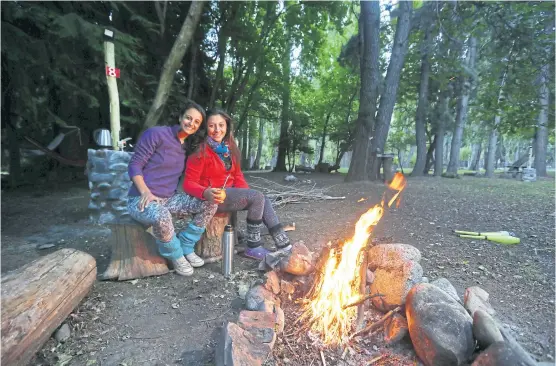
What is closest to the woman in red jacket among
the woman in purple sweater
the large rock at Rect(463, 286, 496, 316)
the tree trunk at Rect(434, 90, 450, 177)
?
the woman in purple sweater

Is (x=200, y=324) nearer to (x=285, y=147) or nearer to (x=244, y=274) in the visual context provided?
(x=244, y=274)

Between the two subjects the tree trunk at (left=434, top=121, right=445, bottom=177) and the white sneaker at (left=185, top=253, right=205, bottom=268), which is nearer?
the white sneaker at (left=185, top=253, right=205, bottom=268)

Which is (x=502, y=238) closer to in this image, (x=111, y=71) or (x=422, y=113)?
(x=111, y=71)

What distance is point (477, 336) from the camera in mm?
1698

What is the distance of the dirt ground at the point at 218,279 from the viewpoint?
1.96 m

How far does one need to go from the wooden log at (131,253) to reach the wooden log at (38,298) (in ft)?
1.26

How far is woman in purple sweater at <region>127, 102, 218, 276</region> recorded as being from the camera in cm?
278

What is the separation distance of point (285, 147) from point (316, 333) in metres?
15.4

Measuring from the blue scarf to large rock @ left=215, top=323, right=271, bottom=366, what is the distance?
1.95m

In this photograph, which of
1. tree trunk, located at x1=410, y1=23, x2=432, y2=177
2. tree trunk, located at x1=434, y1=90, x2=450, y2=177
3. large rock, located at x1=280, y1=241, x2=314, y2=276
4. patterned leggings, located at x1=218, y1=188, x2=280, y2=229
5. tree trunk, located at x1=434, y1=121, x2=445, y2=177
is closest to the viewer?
large rock, located at x1=280, y1=241, x2=314, y2=276

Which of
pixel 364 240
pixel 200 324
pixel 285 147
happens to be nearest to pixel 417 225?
pixel 364 240

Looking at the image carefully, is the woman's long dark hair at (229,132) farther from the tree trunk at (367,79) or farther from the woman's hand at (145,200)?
the tree trunk at (367,79)

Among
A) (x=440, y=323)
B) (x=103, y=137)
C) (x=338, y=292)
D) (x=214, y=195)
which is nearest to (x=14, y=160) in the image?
(x=103, y=137)

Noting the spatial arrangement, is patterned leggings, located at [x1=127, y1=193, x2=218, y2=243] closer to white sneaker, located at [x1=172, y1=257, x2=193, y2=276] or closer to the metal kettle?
white sneaker, located at [x1=172, y1=257, x2=193, y2=276]
